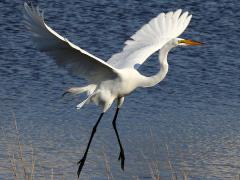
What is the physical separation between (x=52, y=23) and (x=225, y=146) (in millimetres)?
5547

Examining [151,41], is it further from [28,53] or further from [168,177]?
[28,53]

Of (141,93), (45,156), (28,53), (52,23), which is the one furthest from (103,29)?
(45,156)

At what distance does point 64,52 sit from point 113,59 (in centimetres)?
147

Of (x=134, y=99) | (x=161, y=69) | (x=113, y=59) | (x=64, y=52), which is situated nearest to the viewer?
(x=64, y=52)

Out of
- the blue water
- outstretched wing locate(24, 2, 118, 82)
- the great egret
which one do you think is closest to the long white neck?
the great egret

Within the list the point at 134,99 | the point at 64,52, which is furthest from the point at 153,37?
the point at 134,99

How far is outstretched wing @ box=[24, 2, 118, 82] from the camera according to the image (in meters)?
6.48

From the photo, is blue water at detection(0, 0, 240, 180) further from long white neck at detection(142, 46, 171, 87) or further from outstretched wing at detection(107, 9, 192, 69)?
outstretched wing at detection(107, 9, 192, 69)

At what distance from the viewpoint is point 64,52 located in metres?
7.02

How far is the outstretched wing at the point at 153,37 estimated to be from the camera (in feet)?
27.1

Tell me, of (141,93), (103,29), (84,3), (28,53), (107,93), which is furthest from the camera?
(84,3)

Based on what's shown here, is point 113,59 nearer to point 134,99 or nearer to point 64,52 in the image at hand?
point 64,52

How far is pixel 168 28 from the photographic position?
8.40 m

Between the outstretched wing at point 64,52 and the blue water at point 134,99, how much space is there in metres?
0.82
